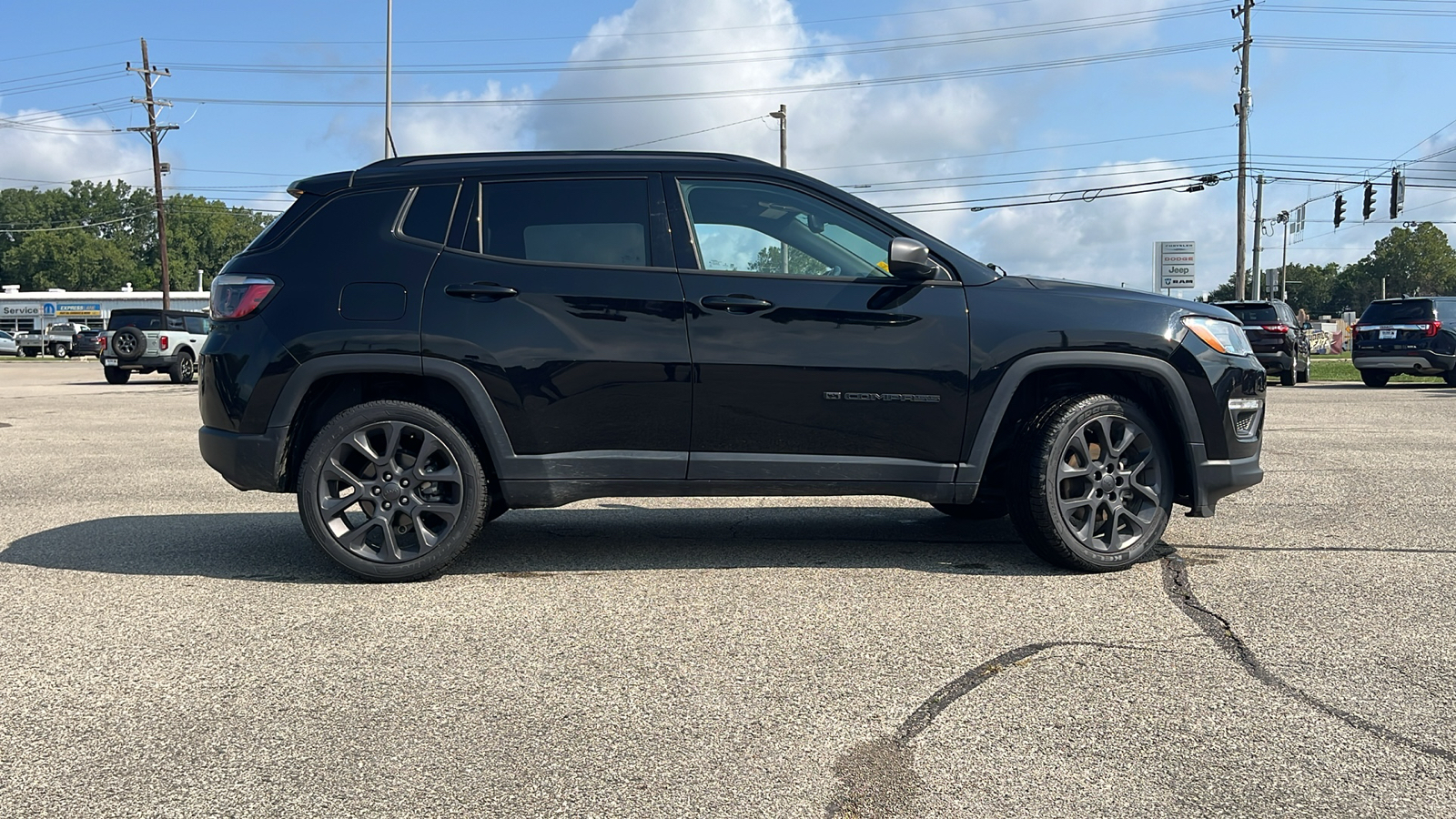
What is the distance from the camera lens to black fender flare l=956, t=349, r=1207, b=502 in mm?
4961

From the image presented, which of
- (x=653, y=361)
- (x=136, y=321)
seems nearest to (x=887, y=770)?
(x=653, y=361)

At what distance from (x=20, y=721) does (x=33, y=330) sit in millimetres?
66307

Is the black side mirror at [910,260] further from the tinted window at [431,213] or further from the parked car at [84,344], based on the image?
the parked car at [84,344]

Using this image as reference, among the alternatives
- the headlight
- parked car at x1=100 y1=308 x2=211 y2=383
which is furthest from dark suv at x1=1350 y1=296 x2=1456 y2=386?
parked car at x1=100 y1=308 x2=211 y2=383

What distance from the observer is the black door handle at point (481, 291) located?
4.88 m

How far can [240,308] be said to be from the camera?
4938 mm

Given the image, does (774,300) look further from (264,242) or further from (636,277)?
(264,242)

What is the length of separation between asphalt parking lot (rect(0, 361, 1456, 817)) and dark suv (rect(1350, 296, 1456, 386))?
15.7 metres

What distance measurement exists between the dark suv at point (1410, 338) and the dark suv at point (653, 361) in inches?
698

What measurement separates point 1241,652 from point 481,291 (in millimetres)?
3243

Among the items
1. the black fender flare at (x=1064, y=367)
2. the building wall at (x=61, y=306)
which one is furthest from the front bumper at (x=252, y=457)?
the building wall at (x=61, y=306)

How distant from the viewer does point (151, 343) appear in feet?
78.6

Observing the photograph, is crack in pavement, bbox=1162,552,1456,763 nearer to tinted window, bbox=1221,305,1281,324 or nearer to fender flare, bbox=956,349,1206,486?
fender flare, bbox=956,349,1206,486

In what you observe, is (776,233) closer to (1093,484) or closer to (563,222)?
(563,222)
